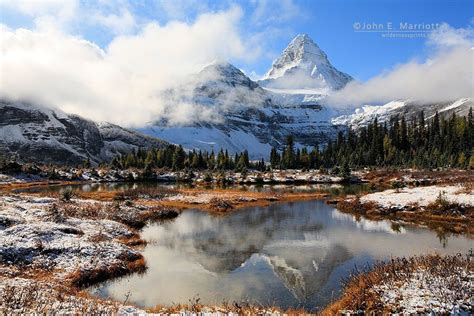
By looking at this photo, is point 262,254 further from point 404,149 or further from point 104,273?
point 404,149

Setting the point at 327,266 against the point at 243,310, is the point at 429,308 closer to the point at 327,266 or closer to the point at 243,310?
the point at 243,310

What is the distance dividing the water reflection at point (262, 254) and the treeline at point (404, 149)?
7949 centimetres

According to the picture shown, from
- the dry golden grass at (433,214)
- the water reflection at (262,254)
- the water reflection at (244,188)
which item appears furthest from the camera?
the water reflection at (244,188)

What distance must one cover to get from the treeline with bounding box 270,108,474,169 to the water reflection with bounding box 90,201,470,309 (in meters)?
79.5

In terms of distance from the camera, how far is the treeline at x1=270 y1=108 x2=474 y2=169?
130250 millimetres

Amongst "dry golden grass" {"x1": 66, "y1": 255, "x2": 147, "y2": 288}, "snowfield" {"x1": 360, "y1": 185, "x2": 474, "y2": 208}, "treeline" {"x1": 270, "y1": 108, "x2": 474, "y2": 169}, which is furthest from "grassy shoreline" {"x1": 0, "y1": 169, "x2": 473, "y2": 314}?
"treeline" {"x1": 270, "y1": 108, "x2": 474, "y2": 169}

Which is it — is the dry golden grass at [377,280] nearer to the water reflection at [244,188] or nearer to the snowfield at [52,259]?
the snowfield at [52,259]

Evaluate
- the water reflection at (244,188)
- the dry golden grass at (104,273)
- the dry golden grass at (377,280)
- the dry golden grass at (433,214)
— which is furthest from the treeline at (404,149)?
the dry golden grass at (377,280)

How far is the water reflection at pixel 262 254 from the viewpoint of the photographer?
2023 cm

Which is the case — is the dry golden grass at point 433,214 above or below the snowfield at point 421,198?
below

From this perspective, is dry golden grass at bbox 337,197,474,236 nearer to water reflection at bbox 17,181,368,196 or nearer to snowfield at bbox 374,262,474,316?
snowfield at bbox 374,262,474,316

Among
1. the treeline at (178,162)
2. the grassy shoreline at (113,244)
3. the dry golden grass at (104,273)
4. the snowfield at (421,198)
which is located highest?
the treeline at (178,162)

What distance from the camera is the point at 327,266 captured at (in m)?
25.0

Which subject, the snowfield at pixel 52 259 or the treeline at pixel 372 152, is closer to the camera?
the snowfield at pixel 52 259
